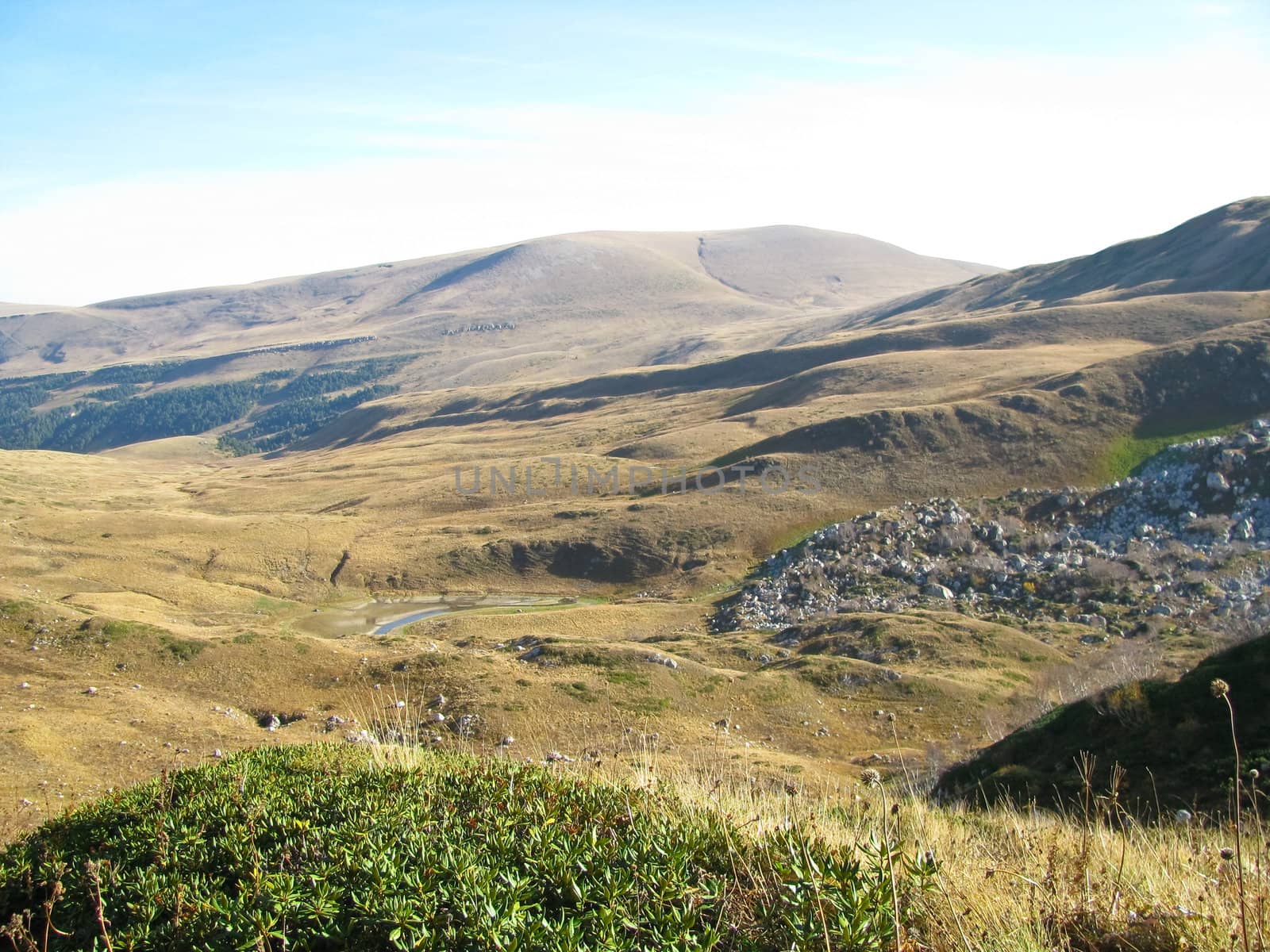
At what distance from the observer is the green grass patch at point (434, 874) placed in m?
4.86

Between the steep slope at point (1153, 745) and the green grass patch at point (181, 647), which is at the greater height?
the steep slope at point (1153, 745)

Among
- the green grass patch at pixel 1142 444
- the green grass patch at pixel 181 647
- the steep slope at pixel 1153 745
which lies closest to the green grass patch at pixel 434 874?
the steep slope at pixel 1153 745

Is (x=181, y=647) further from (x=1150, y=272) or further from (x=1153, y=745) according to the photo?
(x=1150, y=272)

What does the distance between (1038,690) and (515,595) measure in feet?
136

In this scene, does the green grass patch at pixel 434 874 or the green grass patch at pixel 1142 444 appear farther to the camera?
the green grass patch at pixel 1142 444

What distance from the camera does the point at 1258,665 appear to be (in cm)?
1641

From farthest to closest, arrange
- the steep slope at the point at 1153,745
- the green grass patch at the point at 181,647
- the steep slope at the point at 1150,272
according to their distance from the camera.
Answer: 1. the steep slope at the point at 1150,272
2. the green grass patch at the point at 181,647
3. the steep slope at the point at 1153,745

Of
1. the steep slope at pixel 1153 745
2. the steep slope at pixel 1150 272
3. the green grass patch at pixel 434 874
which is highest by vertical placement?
the steep slope at pixel 1150 272

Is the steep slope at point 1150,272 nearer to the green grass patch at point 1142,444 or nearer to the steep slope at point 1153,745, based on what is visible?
the green grass patch at point 1142,444

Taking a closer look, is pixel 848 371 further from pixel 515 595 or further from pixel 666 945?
pixel 666 945

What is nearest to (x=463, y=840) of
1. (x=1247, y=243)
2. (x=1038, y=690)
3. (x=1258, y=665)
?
(x=1258, y=665)

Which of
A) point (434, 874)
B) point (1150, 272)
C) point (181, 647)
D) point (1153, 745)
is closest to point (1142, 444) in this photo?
point (1153, 745)

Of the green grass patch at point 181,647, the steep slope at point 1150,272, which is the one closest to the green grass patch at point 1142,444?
the steep slope at point 1150,272

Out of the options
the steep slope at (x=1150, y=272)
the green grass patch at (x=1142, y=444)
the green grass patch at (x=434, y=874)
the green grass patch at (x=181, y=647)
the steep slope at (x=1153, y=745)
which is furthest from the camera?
the steep slope at (x=1150, y=272)
